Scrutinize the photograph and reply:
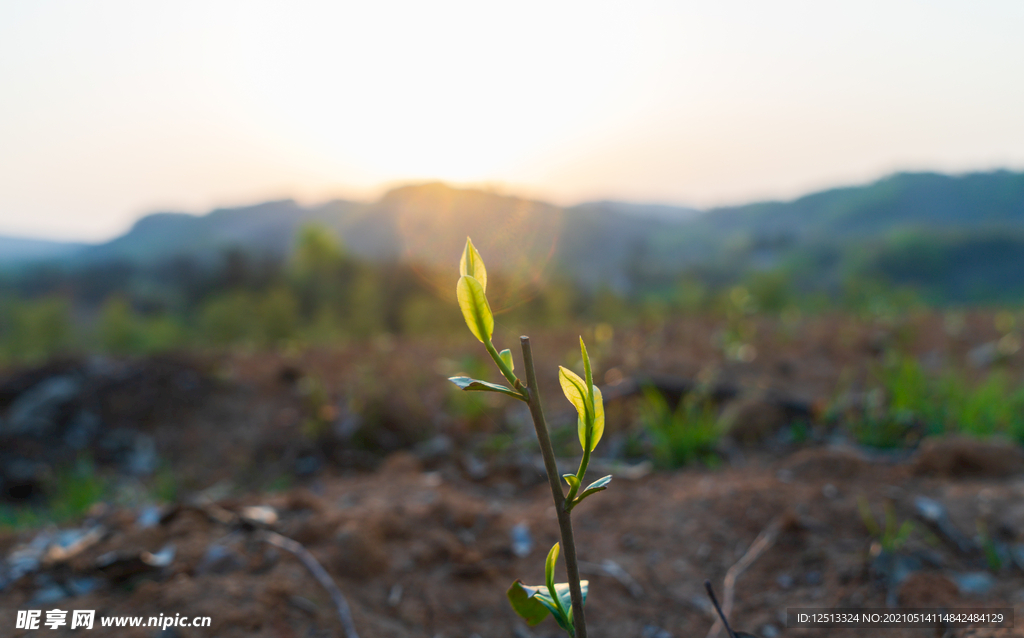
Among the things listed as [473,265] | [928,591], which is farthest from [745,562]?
[473,265]

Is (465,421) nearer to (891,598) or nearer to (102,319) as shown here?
(891,598)

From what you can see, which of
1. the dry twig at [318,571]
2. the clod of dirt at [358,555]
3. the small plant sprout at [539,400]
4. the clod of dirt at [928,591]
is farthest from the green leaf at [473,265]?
the clod of dirt at [928,591]

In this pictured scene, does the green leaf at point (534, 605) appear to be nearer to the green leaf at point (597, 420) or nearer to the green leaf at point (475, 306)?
the green leaf at point (597, 420)

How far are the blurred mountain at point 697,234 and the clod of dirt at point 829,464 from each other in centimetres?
427

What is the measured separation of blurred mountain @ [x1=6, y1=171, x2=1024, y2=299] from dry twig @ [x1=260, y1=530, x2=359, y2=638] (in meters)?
4.66

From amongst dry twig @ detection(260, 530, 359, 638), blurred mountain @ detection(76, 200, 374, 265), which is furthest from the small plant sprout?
blurred mountain @ detection(76, 200, 374, 265)

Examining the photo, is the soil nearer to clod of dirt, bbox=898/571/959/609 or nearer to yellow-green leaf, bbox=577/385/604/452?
clod of dirt, bbox=898/571/959/609

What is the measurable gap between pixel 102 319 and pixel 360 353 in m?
15.3

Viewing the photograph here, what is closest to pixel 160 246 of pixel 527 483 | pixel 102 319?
pixel 102 319

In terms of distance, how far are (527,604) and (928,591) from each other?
127 cm

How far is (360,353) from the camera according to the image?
5.05 metres

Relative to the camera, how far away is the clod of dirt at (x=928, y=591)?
1.36 m

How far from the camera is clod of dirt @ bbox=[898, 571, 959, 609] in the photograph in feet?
4.48

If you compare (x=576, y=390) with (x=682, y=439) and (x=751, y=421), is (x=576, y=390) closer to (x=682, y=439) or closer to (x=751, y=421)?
(x=682, y=439)
